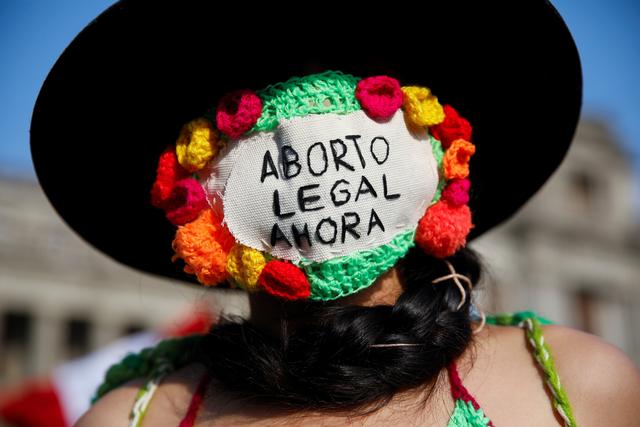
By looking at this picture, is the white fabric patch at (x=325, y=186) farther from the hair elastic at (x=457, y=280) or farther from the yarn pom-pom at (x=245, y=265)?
the hair elastic at (x=457, y=280)

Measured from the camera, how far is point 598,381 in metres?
1.52

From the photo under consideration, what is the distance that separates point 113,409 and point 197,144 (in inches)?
24.2

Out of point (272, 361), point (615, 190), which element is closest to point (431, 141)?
point (272, 361)

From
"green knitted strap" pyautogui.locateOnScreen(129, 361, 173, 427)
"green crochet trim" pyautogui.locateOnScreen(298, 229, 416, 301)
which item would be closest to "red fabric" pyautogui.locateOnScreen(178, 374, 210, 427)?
"green knitted strap" pyautogui.locateOnScreen(129, 361, 173, 427)

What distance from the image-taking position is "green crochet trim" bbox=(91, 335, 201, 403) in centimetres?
194

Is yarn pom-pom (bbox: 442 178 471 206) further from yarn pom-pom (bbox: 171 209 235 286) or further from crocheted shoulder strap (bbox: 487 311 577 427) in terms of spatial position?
yarn pom-pom (bbox: 171 209 235 286)

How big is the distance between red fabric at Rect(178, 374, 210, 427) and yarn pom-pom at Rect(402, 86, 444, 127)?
71cm

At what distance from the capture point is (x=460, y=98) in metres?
1.83

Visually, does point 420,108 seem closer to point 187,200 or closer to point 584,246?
point 187,200

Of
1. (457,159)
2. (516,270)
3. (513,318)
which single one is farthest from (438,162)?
(516,270)

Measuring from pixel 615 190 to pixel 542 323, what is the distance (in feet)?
86.1

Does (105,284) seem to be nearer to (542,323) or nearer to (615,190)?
(615,190)

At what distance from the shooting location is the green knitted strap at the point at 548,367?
4.84 ft

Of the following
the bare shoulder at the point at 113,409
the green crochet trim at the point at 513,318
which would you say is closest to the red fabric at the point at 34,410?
the bare shoulder at the point at 113,409
